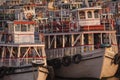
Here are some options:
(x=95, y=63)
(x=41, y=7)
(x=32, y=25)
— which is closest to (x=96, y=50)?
(x=95, y=63)

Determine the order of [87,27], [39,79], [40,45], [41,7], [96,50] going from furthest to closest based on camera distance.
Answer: [41,7] < [87,27] < [96,50] < [40,45] < [39,79]

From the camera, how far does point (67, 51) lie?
109 ft

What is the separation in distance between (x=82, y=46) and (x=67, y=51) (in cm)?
152

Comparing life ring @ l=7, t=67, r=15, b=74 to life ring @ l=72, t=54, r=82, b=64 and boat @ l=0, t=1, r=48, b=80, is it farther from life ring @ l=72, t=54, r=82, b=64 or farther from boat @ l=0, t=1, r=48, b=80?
life ring @ l=72, t=54, r=82, b=64

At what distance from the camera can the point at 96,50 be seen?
1206 inches

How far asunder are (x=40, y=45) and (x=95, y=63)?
16.9 ft

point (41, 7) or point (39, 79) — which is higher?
point (41, 7)

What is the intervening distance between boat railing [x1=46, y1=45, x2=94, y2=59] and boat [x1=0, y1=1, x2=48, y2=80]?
417cm

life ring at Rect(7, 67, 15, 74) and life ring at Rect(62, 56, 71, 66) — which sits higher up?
life ring at Rect(7, 67, 15, 74)

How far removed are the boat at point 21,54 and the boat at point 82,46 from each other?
5.00ft

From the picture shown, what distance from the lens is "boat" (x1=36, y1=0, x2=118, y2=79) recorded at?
31031mm

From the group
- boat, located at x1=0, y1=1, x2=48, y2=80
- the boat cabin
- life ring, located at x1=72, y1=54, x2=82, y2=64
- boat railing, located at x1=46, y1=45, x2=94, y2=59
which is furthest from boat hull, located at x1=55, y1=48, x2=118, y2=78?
the boat cabin

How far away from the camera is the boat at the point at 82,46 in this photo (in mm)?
31031

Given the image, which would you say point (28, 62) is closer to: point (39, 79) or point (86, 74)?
point (39, 79)
